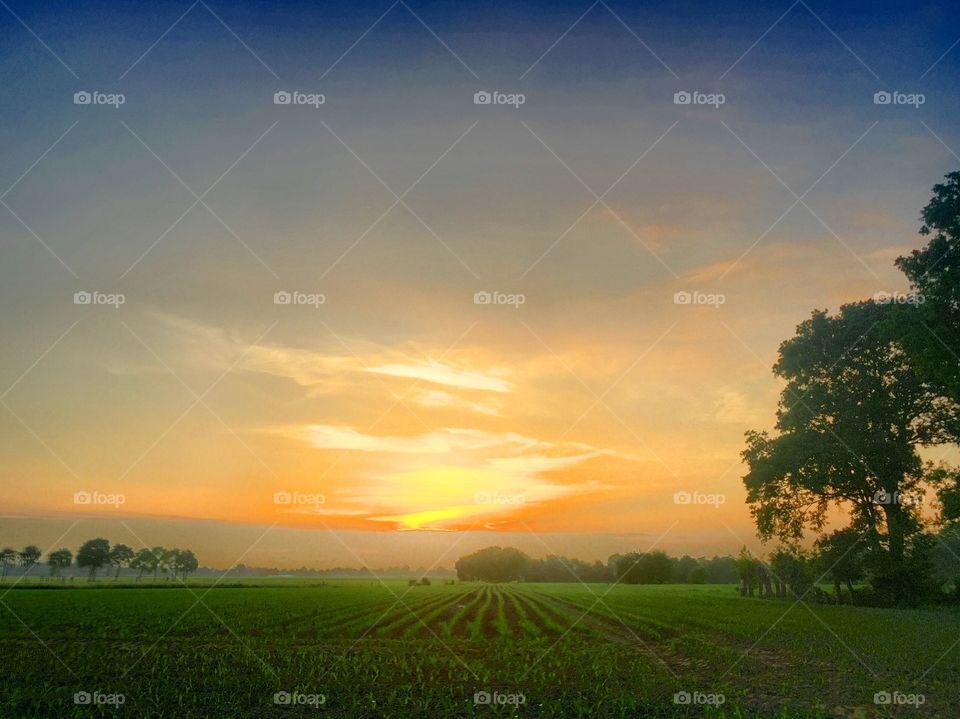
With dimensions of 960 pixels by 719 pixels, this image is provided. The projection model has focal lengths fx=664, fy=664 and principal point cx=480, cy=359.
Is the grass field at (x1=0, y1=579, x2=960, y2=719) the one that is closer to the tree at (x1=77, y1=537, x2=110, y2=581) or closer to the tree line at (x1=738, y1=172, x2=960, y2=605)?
the tree line at (x1=738, y1=172, x2=960, y2=605)

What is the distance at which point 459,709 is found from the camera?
17.7 meters

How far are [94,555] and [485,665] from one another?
151 metres

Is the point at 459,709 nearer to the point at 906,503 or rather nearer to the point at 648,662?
the point at 648,662

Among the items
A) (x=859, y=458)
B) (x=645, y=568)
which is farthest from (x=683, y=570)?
(x=859, y=458)

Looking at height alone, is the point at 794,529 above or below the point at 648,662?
above

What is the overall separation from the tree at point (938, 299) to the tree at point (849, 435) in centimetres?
803

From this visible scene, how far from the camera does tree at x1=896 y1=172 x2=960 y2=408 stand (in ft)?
104

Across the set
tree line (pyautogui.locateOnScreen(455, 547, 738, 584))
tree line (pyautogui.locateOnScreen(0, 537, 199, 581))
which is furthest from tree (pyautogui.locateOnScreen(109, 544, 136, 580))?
tree line (pyautogui.locateOnScreen(455, 547, 738, 584))

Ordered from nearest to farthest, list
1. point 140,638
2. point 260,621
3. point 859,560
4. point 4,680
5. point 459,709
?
point 459,709
point 4,680
point 140,638
point 260,621
point 859,560

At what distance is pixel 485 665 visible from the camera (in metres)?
22.4

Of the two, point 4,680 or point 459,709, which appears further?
point 4,680

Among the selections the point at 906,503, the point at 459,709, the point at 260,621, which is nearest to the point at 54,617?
the point at 260,621

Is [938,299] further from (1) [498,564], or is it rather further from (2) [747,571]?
(1) [498,564]

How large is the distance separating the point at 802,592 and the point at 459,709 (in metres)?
41.3
